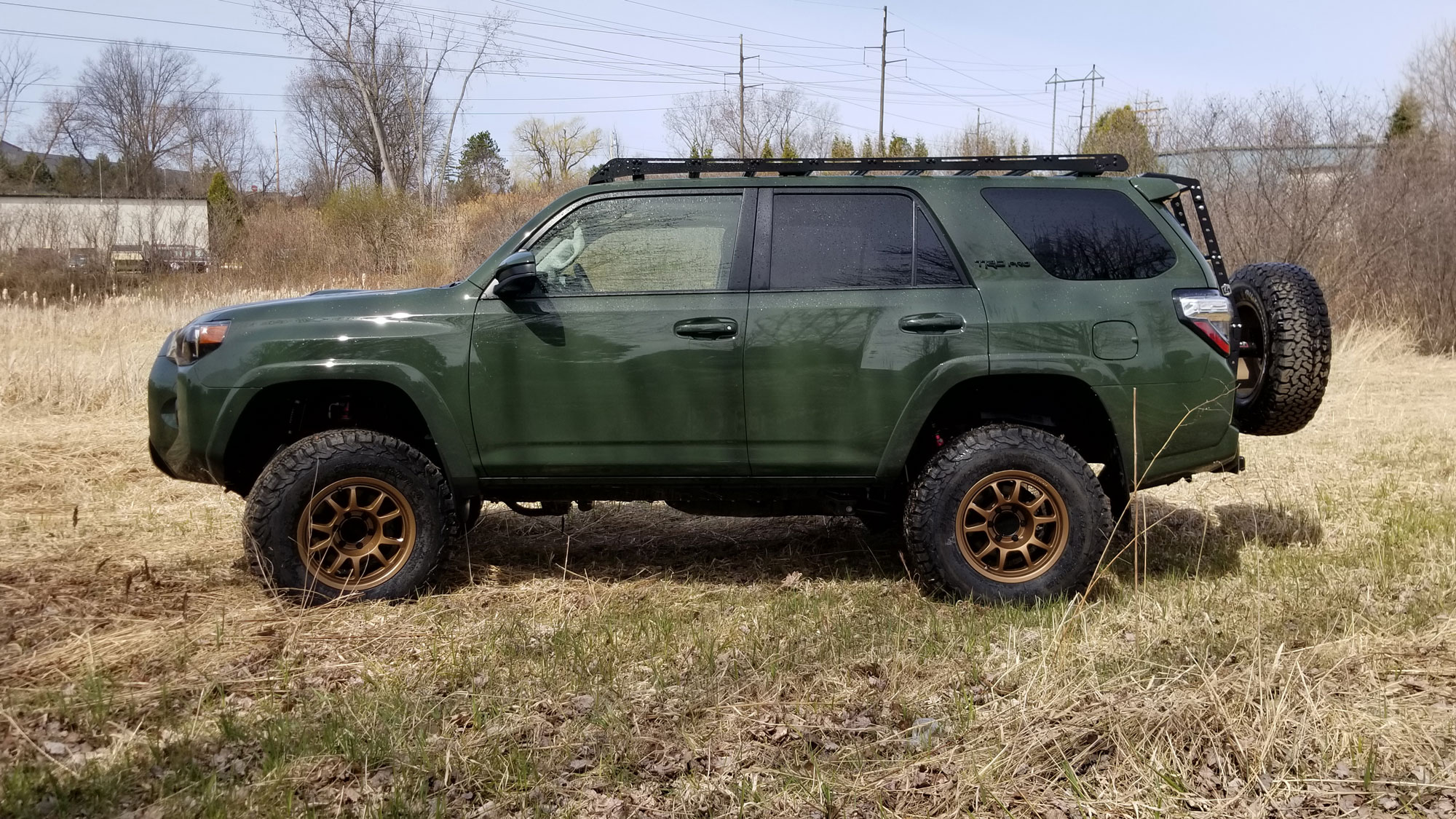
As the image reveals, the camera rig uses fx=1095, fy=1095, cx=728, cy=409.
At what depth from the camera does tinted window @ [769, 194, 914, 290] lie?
4746 millimetres

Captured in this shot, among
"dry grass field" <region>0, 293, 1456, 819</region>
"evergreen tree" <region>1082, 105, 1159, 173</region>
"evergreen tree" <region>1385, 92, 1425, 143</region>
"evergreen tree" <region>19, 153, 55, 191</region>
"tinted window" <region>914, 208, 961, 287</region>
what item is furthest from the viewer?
"evergreen tree" <region>19, 153, 55, 191</region>

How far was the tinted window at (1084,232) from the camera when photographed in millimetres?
4766

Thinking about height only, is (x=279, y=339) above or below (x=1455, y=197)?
below

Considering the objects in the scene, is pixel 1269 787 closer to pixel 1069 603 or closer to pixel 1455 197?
pixel 1069 603

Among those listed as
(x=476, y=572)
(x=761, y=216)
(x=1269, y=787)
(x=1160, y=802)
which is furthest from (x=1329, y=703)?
(x=476, y=572)

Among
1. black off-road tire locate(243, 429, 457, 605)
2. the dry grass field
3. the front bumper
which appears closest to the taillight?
the dry grass field

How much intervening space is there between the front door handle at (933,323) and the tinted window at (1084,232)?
50 centimetres

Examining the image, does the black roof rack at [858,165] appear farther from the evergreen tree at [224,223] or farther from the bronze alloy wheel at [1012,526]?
the evergreen tree at [224,223]

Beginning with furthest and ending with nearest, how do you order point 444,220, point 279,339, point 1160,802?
point 444,220
point 279,339
point 1160,802

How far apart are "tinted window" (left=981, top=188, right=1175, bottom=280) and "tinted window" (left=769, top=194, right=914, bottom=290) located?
17.5 inches

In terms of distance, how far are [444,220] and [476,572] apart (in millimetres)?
28043

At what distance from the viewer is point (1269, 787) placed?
9.86 ft

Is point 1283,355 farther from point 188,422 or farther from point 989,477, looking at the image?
point 188,422

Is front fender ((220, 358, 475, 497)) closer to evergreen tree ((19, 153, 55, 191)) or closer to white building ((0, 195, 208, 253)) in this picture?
white building ((0, 195, 208, 253))
